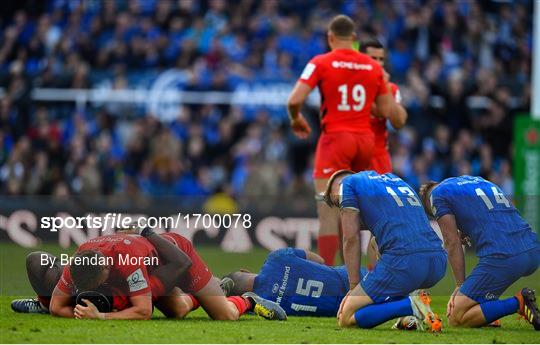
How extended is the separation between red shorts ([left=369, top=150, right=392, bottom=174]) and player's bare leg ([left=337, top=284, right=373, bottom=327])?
10.5ft

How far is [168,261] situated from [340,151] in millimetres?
2921

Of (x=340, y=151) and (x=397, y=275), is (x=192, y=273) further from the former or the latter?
(x=340, y=151)

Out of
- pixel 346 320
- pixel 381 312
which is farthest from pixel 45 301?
pixel 381 312

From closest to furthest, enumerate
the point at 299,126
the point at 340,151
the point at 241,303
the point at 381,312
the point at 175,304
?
the point at 381,312 → the point at 175,304 → the point at 241,303 → the point at 299,126 → the point at 340,151

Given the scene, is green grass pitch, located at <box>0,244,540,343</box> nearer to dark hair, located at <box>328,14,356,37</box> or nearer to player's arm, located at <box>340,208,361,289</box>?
player's arm, located at <box>340,208,361,289</box>

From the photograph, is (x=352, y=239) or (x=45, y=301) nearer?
(x=352, y=239)

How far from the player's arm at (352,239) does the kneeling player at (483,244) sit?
0.64 m

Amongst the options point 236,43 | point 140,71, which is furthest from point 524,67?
point 140,71

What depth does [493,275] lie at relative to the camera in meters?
8.36

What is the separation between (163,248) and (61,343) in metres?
1.57

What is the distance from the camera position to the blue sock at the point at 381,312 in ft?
26.2

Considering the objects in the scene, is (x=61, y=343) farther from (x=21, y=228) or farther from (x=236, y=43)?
(x=236, y=43)

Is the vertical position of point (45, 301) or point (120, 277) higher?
point (120, 277)

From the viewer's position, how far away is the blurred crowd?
1964 cm
